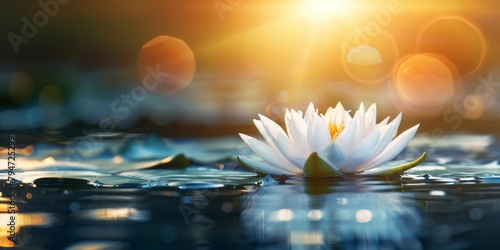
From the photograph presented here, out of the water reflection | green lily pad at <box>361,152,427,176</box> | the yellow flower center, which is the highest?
the yellow flower center

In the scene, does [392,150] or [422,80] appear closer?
[392,150]

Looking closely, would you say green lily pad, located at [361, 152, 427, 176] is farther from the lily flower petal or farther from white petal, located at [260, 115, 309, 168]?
white petal, located at [260, 115, 309, 168]

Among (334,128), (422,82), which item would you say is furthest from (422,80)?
(334,128)

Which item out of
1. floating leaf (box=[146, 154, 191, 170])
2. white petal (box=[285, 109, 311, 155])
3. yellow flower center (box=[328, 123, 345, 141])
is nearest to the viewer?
white petal (box=[285, 109, 311, 155])

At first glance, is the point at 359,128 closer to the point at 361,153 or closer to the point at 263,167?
the point at 361,153

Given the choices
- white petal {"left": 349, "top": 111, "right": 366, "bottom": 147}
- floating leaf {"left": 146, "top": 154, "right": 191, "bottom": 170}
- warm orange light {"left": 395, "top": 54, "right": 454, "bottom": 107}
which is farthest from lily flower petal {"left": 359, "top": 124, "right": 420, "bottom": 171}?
warm orange light {"left": 395, "top": 54, "right": 454, "bottom": 107}

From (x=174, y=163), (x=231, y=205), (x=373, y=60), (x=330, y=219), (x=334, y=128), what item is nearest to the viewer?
(x=330, y=219)

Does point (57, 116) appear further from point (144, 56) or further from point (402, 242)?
point (402, 242)

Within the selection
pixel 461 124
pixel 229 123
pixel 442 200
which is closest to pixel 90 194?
pixel 442 200
